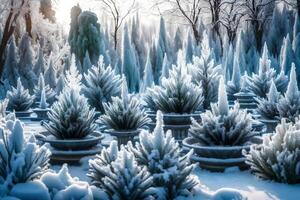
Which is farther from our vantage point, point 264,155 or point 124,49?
point 124,49

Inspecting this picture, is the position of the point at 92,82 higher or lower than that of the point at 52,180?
higher

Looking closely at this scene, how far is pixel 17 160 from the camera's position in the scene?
657 centimetres

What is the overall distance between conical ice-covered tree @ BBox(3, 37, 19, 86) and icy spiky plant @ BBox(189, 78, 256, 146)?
19.5 metres

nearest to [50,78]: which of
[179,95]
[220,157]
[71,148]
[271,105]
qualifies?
[179,95]

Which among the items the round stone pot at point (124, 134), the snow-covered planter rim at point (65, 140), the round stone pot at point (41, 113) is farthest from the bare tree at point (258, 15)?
the snow-covered planter rim at point (65, 140)

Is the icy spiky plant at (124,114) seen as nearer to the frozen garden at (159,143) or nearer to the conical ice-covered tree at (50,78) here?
the frozen garden at (159,143)

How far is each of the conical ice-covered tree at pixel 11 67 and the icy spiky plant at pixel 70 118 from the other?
1760 centimetres

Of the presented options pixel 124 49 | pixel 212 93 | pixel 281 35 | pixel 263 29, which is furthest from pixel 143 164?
pixel 263 29

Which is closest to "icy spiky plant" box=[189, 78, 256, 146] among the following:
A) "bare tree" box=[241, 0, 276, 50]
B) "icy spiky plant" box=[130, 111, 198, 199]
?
"icy spiky plant" box=[130, 111, 198, 199]

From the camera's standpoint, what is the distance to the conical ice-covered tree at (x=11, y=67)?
1046 inches

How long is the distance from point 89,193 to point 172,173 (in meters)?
1.22

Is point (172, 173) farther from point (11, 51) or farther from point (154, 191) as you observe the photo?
point (11, 51)

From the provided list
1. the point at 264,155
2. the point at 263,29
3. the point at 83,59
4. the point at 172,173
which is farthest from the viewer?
the point at 263,29

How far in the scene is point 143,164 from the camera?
23.7 ft
